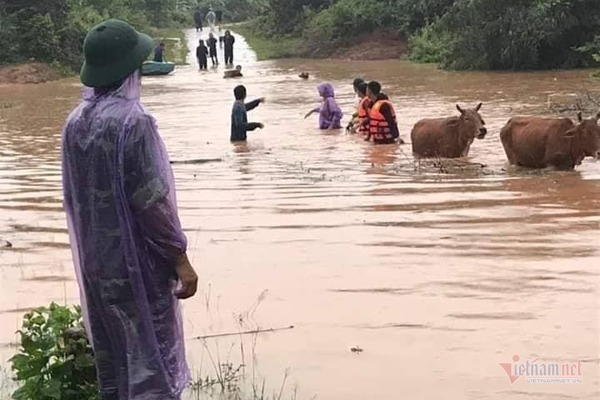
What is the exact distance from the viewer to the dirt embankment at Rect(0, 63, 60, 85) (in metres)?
35.1

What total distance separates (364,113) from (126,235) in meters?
12.2

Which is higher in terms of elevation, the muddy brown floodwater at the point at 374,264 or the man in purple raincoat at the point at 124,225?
the man in purple raincoat at the point at 124,225

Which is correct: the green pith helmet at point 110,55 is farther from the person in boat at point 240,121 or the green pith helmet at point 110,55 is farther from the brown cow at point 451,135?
the person in boat at point 240,121

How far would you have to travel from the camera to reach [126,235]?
12.3 ft

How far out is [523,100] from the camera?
2212 centimetres

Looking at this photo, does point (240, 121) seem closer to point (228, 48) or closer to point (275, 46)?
point (228, 48)

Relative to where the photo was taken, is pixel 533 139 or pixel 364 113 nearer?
pixel 533 139

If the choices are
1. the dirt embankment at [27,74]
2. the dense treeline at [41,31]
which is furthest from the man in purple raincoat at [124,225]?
the dense treeline at [41,31]

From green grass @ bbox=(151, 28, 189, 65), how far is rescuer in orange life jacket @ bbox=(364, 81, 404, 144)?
2935 cm

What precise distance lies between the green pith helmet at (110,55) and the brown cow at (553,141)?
872 centimetres

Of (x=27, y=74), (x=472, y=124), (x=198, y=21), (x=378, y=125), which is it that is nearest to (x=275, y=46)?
(x=198, y=21)

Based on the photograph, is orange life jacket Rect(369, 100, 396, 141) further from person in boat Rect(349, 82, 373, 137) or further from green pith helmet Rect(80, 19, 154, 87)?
green pith helmet Rect(80, 19, 154, 87)

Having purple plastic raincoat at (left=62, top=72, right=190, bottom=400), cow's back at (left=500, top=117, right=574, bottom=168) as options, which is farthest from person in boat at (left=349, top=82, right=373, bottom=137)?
purple plastic raincoat at (left=62, top=72, right=190, bottom=400)

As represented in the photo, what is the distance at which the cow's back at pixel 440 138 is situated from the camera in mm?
13695
